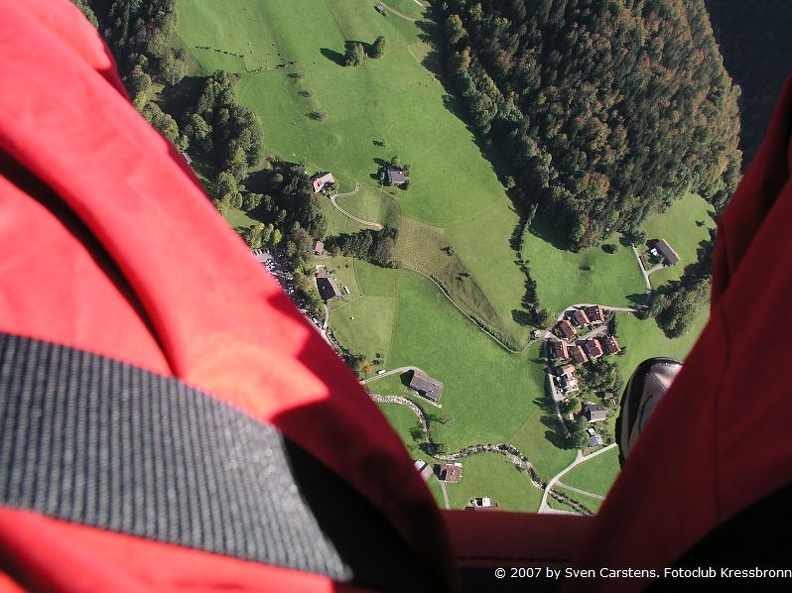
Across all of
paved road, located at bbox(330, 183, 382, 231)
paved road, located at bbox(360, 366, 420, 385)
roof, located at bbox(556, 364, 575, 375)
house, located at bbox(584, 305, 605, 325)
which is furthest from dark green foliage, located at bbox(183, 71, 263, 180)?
house, located at bbox(584, 305, 605, 325)

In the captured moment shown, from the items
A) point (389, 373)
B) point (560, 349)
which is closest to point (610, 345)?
point (560, 349)

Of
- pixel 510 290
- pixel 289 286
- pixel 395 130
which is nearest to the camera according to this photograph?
pixel 289 286

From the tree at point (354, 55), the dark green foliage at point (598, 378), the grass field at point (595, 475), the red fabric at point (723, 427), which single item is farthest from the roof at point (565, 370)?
the red fabric at point (723, 427)

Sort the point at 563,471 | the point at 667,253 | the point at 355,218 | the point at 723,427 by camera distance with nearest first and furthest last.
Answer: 1. the point at 723,427
2. the point at 563,471
3. the point at 355,218
4. the point at 667,253

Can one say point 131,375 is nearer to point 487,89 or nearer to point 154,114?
point 154,114

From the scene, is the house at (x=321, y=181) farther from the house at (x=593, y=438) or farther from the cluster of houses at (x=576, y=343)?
the house at (x=593, y=438)

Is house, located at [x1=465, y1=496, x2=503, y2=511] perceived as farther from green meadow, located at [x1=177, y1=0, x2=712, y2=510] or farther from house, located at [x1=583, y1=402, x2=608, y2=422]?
house, located at [x1=583, y1=402, x2=608, y2=422]

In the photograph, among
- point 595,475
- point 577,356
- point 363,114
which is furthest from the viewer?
point 363,114

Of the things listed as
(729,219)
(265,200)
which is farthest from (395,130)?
(729,219)

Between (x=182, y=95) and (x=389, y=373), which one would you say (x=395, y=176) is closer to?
(x=389, y=373)
